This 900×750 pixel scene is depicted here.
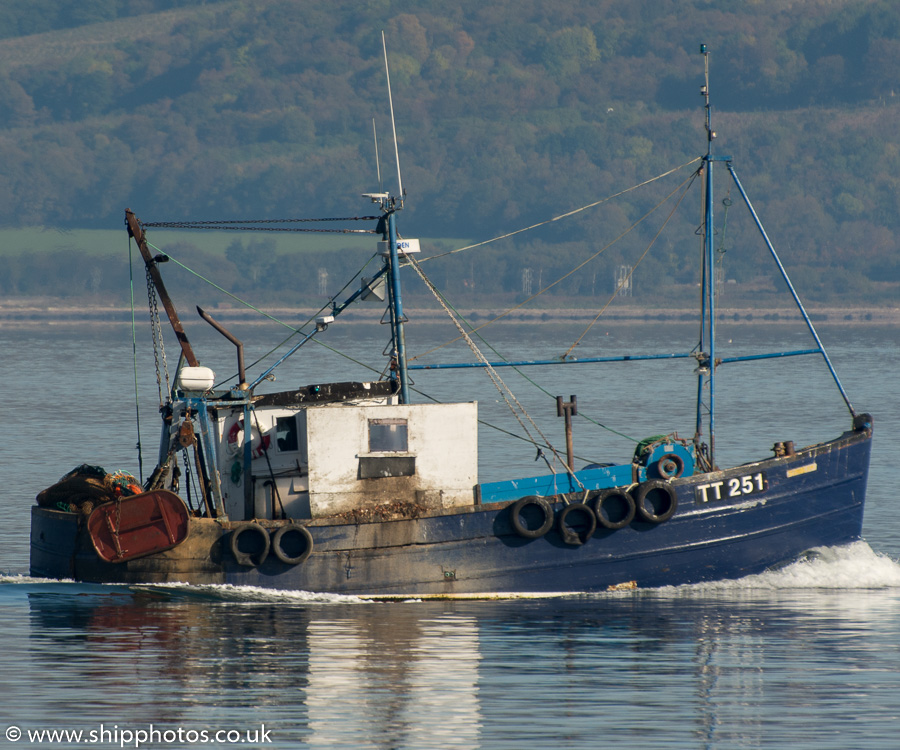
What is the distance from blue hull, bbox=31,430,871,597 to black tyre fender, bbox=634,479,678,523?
0.21 metres

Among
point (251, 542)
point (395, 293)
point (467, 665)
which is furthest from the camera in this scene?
point (395, 293)

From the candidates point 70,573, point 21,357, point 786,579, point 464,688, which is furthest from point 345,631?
point 21,357

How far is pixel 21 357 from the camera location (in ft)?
346

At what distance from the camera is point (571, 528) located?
856 inches

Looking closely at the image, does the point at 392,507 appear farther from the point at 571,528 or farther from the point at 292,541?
the point at 571,528

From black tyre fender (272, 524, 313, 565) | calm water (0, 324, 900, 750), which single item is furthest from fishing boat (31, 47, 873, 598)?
calm water (0, 324, 900, 750)

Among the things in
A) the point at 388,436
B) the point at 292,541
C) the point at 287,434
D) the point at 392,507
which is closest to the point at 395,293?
the point at 388,436

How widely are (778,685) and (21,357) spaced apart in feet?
312

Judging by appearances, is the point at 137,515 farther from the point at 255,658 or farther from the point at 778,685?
the point at 778,685

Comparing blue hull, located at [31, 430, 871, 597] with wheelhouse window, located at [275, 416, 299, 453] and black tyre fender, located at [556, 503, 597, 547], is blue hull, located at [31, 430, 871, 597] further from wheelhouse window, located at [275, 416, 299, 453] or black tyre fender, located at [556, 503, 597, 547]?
wheelhouse window, located at [275, 416, 299, 453]

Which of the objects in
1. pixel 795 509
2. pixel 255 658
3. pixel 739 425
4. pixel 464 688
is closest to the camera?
pixel 464 688

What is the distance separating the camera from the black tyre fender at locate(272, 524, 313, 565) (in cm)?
2102

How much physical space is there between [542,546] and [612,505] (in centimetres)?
124

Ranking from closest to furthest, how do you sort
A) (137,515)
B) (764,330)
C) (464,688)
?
(464,688) → (137,515) → (764,330)
